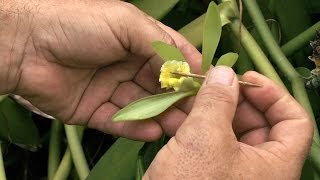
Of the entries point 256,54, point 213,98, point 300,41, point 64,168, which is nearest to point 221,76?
point 213,98

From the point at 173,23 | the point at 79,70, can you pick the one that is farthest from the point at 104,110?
the point at 173,23

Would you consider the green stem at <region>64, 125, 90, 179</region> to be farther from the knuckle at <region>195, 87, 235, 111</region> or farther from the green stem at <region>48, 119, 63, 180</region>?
the knuckle at <region>195, 87, 235, 111</region>

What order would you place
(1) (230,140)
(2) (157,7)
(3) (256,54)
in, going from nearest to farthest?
(1) (230,140)
(3) (256,54)
(2) (157,7)

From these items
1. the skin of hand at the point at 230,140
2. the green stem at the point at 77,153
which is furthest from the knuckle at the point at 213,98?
the green stem at the point at 77,153

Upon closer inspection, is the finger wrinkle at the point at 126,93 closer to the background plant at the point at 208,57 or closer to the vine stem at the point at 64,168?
the background plant at the point at 208,57

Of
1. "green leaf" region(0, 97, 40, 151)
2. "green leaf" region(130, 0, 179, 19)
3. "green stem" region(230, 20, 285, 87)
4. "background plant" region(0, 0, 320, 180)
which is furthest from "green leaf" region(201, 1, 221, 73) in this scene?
"green leaf" region(0, 97, 40, 151)

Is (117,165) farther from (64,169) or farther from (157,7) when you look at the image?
(157,7)
